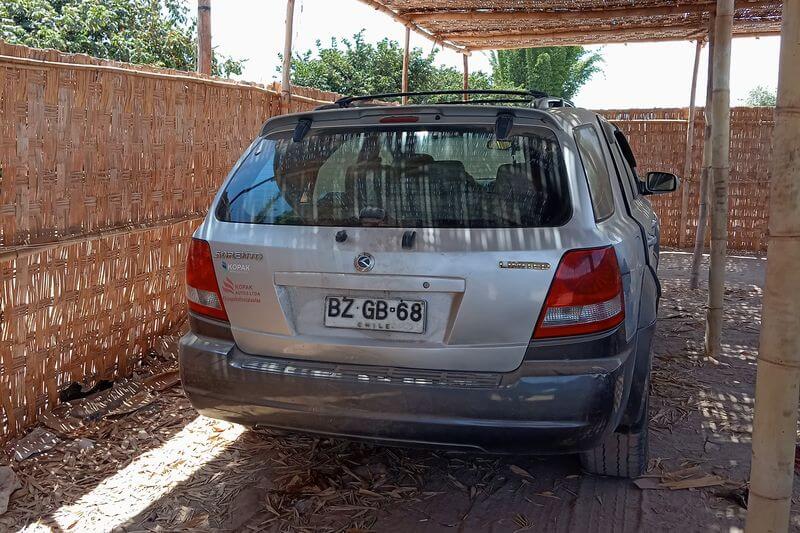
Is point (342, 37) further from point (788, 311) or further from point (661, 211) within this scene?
Answer: point (788, 311)

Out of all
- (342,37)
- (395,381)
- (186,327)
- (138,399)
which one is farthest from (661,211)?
Answer: (342,37)

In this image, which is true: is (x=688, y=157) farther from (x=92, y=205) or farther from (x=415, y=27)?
(x=92, y=205)

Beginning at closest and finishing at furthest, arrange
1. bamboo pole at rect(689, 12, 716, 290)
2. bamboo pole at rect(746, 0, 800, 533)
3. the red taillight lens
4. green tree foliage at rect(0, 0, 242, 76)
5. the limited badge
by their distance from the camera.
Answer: bamboo pole at rect(746, 0, 800, 533)
the limited badge
the red taillight lens
bamboo pole at rect(689, 12, 716, 290)
green tree foliage at rect(0, 0, 242, 76)

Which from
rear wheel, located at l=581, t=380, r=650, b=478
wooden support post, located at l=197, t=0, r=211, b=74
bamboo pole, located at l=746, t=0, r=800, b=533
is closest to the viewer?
bamboo pole, located at l=746, t=0, r=800, b=533

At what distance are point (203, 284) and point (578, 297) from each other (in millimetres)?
1551

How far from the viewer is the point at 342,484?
143 inches

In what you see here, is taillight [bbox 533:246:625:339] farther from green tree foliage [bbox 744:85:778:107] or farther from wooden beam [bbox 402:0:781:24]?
green tree foliage [bbox 744:85:778:107]

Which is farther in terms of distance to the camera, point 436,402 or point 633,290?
point 633,290

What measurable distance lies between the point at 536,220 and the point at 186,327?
12.5 ft

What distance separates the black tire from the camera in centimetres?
352

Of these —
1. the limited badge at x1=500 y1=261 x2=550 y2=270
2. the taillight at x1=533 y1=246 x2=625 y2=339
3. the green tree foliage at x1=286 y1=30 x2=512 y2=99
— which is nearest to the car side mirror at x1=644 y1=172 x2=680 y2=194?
the taillight at x1=533 y1=246 x2=625 y2=339

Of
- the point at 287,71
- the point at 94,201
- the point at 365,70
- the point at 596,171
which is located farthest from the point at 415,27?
Answer: the point at 365,70

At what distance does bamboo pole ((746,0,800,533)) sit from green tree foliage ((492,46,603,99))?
34.9 m

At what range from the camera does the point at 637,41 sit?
11320 mm
